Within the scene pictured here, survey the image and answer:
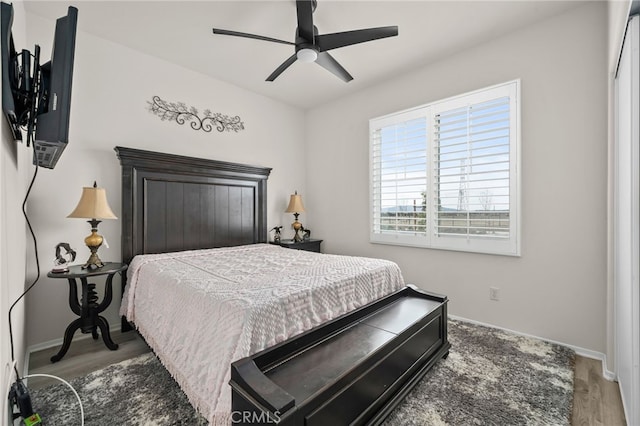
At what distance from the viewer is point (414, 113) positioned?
11.0 feet

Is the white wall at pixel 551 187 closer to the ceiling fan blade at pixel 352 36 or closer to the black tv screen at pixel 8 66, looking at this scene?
the ceiling fan blade at pixel 352 36

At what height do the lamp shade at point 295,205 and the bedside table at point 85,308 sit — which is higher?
the lamp shade at point 295,205

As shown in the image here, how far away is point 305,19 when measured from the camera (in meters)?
2.00

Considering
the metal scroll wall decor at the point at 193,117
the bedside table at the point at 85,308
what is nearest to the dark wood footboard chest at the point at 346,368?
the bedside table at the point at 85,308

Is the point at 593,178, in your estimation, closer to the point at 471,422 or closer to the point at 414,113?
the point at 414,113

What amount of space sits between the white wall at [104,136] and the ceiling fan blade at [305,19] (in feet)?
6.29

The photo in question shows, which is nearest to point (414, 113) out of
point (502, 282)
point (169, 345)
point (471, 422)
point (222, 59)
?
point (502, 282)

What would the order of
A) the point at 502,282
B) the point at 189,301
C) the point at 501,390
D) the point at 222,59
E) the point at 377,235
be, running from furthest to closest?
the point at 377,235
the point at 222,59
the point at 502,282
the point at 501,390
the point at 189,301

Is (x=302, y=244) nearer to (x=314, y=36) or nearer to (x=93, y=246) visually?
(x=93, y=246)

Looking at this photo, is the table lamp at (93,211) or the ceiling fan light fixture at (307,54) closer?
the ceiling fan light fixture at (307,54)

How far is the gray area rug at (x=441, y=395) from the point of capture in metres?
1.58

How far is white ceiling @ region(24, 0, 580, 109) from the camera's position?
2344 mm

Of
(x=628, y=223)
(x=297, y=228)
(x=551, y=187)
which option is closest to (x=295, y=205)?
(x=297, y=228)

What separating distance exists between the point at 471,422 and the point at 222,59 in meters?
3.78
